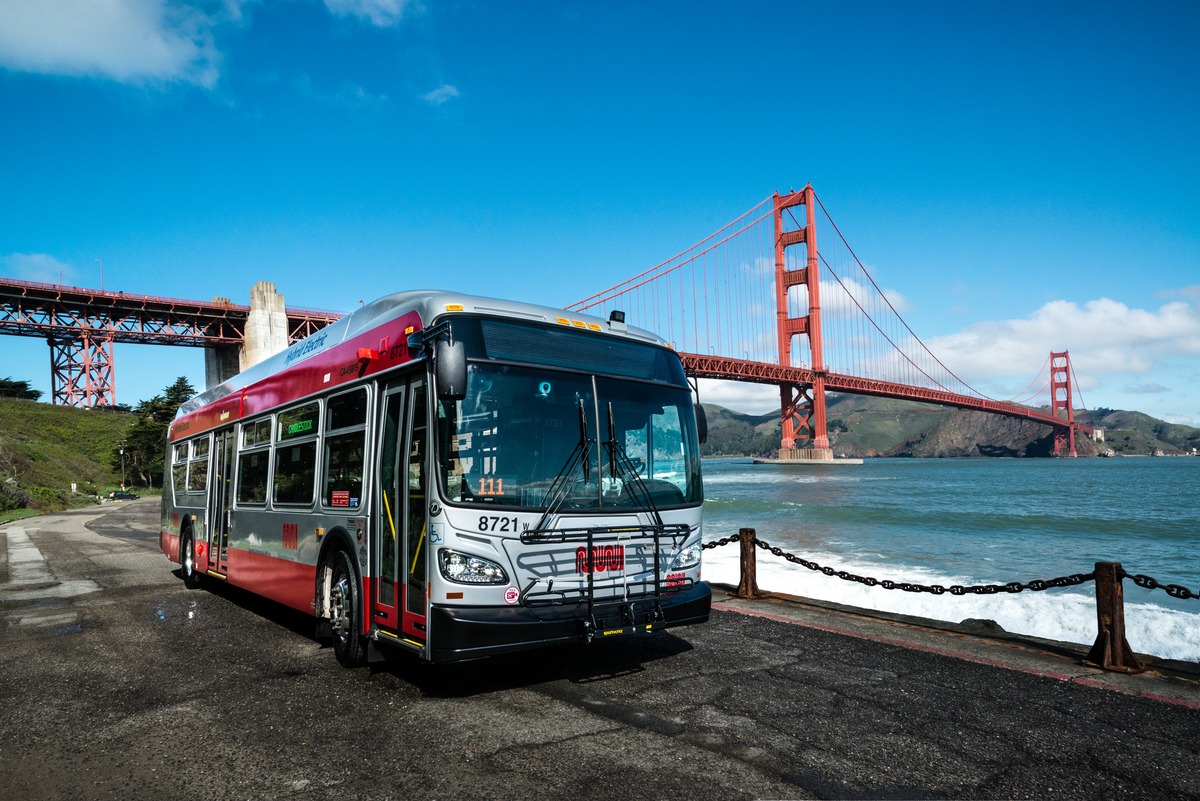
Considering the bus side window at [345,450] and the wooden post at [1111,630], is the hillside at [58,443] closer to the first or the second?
the bus side window at [345,450]

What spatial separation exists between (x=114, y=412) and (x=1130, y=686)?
75.0 m

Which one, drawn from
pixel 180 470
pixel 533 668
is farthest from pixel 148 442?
pixel 533 668

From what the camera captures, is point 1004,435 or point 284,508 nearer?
point 284,508

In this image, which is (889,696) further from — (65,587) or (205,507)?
(65,587)

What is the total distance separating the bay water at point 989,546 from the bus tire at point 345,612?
698cm

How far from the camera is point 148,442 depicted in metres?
55.1

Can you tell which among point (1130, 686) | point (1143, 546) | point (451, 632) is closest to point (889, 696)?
point (1130, 686)

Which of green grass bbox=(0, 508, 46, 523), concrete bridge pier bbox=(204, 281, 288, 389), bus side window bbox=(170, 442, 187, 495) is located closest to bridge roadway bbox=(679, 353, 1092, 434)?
concrete bridge pier bbox=(204, 281, 288, 389)

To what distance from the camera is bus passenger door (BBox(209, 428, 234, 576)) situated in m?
8.62

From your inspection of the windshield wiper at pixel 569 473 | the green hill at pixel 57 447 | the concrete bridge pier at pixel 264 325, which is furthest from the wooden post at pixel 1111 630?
the concrete bridge pier at pixel 264 325

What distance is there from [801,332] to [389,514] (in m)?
68.0

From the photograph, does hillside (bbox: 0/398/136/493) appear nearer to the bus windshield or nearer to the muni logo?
the bus windshield

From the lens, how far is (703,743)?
4023mm

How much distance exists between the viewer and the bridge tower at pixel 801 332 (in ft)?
221
